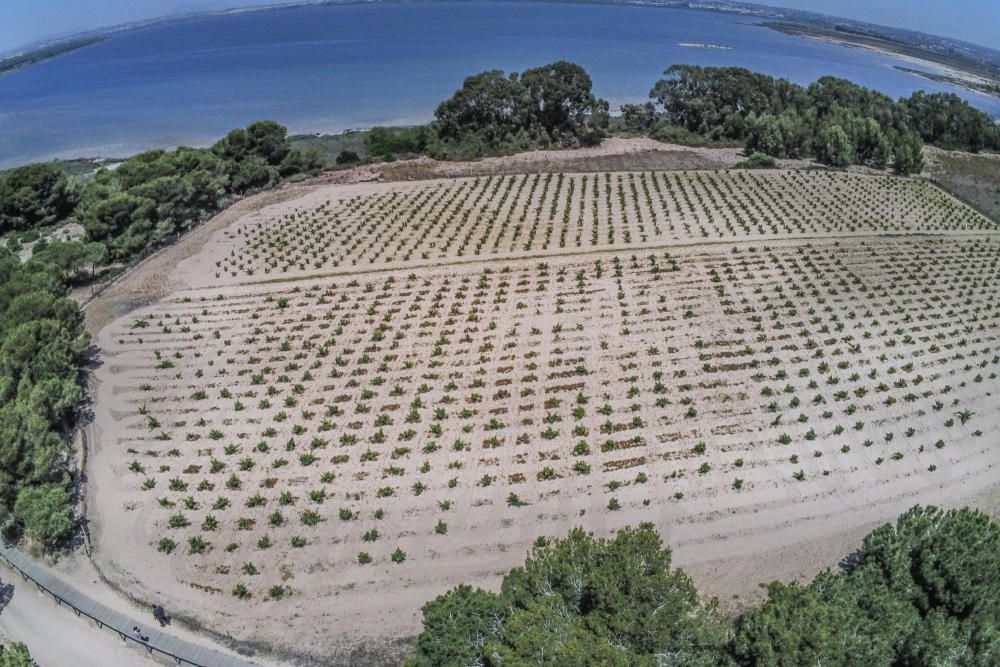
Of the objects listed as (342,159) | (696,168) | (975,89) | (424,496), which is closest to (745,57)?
(975,89)

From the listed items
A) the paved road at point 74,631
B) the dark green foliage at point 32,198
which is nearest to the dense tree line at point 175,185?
the dark green foliage at point 32,198

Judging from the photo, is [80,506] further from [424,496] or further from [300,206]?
[300,206]

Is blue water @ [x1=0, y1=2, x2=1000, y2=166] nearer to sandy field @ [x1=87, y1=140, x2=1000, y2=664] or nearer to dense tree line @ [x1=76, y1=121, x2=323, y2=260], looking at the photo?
dense tree line @ [x1=76, y1=121, x2=323, y2=260]

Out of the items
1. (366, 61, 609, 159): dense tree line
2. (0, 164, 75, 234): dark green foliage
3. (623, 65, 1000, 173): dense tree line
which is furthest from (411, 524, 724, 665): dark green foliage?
(623, 65, 1000, 173): dense tree line

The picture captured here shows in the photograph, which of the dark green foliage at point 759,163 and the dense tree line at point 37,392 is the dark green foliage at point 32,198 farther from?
the dark green foliage at point 759,163

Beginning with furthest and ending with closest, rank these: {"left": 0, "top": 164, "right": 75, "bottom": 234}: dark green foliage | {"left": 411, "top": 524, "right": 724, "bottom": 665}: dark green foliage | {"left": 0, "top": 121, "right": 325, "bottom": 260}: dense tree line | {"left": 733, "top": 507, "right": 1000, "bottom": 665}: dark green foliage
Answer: {"left": 0, "top": 164, "right": 75, "bottom": 234}: dark green foliage → {"left": 0, "top": 121, "right": 325, "bottom": 260}: dense tree line → {"left": 733, "top": 507, "right": 1000, "bottom": 665}: dark green foliage → {"left": 411, "top": 524, "right": 724, "bottom": 665}: dark green foliage
